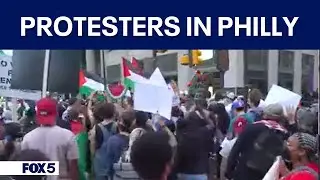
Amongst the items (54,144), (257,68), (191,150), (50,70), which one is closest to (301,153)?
(191,150)

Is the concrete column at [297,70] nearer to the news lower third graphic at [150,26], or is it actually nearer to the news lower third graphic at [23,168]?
the news lower third graphic at [150,26]

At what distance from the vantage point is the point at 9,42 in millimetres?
6840

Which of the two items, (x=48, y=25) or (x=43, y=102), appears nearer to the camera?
(x=43, y=102)

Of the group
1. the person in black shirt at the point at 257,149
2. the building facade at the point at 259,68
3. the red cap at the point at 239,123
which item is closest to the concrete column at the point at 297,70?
the building facade at the point at 259,68

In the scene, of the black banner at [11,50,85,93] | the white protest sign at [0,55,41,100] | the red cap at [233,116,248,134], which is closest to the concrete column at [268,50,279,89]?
the black banner at [11,50,85,93]

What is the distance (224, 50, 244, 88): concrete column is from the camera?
102ft

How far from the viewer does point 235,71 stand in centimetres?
3122

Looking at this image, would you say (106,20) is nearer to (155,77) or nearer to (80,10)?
(80,10)

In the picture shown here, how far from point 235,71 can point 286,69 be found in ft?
18.3

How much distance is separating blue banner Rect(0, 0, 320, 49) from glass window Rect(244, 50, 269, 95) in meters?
→ 26.0

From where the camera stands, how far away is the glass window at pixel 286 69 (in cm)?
3506

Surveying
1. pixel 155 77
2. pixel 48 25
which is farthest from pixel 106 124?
pixel 48 25

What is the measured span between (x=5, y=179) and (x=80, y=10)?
305cm

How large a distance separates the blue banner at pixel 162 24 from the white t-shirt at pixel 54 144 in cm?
134
